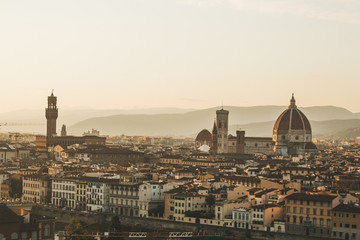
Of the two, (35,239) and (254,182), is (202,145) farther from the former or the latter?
(35,239)

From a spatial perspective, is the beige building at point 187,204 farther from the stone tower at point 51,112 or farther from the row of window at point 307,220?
the stone tower at point 51,112

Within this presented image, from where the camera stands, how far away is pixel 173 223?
56094 mm

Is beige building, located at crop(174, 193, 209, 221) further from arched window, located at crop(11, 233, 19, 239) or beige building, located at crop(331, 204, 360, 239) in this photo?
arched window, located at crop(11, 233, 19, 239)

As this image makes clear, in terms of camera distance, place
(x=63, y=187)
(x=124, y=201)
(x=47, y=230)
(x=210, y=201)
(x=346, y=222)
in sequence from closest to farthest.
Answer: (x=47, y=230) < (x=346, y=222) < (x=210, y=201) < (x=124, y=201) < (x=63, y=187)

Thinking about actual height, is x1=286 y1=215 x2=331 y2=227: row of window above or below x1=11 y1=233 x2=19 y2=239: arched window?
below

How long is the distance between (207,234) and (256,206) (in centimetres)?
→ 428

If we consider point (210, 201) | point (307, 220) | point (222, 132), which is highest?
point (222, 132)

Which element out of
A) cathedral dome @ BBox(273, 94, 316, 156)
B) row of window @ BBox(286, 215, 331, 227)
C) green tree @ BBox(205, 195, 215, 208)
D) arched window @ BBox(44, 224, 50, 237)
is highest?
cathedral dome @ BBox(273, 94, 316, 156)

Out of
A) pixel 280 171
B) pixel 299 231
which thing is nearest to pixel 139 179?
pixel 280 171

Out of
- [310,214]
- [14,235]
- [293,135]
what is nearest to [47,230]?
[14,235]

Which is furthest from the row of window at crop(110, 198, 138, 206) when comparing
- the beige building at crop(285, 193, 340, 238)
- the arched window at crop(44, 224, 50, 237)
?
the arched window at crop(44, 224, 50, 237)

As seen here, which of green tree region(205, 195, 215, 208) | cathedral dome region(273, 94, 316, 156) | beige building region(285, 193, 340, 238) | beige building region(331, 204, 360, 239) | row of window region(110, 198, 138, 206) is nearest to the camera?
beige building region(331, 204, 360, 239)

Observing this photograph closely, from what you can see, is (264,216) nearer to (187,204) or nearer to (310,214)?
(310,214)

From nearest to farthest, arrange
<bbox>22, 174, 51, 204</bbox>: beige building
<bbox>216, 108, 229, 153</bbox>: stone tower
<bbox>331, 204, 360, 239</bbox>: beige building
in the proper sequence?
<bbox>331, 204, 360, 239</bbox>: beige building → <bbox>22, 174, 51, 204</bbox>: beige building → <bbox>216, 108, 229, 153</bbox>: stone tower
